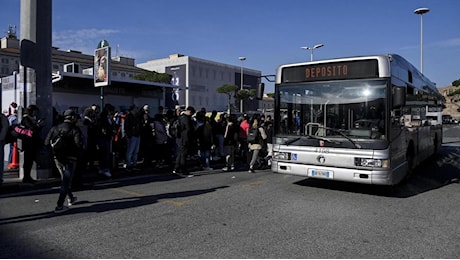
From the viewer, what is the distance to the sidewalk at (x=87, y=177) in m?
7.34

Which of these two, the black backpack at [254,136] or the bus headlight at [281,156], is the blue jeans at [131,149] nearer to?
the black backpack at [254,136]

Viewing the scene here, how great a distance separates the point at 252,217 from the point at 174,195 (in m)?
2.10

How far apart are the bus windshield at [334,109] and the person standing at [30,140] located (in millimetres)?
5344

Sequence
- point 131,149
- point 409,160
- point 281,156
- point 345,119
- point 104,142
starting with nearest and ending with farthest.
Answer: point 345,119 < point 281,156 < point 409,160 < point 104,142 < point 131,149

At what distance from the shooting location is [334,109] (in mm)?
6895

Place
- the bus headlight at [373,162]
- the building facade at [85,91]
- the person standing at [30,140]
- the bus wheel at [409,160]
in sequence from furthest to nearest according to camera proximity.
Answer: the building facade at [85,91]
the bus wheel at [409,160]
the person standing at [30,140]
the bus headlight at [373,162]

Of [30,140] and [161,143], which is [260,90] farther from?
[30,140]

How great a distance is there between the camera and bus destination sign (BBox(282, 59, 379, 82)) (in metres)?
6.76

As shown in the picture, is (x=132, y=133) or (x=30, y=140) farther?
(x=132, y=133)

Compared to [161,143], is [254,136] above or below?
above

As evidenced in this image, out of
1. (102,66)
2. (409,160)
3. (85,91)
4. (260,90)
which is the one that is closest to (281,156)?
(260,90)

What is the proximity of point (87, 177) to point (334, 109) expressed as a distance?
5991mm

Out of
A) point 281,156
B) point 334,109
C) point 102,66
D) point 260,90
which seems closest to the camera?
point 334,109

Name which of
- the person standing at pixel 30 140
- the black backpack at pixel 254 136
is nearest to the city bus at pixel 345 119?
the black backpack at pixel 254 136
